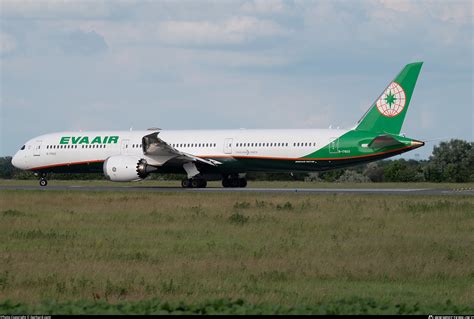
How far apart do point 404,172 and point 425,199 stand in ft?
148

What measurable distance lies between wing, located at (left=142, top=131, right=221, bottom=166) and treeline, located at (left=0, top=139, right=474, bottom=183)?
25267 mm

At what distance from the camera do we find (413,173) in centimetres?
A: 8175

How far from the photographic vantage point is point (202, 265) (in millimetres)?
18266

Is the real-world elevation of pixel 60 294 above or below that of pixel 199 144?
below

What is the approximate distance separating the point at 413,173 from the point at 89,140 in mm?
38071

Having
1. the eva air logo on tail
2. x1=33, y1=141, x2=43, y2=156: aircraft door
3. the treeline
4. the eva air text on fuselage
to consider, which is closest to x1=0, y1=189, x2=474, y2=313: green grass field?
the eva air logo on tail

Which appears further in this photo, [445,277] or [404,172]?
[404,172]

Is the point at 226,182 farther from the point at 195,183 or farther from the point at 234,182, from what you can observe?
the point at 195,183

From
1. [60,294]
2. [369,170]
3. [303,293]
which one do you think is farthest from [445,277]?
[369,170]

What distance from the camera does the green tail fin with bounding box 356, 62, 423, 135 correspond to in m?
46.7

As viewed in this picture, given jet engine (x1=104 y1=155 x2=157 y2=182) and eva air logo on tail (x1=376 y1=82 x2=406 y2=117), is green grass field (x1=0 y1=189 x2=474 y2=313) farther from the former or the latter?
jet engine (x1=104 y1=155 x2=157 y2=182)

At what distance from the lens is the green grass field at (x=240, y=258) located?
46.2 feet

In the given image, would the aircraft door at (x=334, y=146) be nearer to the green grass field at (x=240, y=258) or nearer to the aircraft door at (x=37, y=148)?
the green grass field at (x=240, y=258)

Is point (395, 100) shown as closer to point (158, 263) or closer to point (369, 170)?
point (158, 263)
